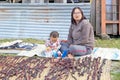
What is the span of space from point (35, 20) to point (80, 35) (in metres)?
3.26

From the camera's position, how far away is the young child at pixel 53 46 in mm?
5953

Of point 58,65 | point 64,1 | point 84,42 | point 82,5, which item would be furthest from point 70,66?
point 64,1

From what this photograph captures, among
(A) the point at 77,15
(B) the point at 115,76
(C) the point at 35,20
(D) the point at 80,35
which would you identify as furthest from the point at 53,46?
(C) the point at 35,20

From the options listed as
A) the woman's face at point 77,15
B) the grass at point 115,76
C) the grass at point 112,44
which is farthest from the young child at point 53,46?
the grass at point 115,76

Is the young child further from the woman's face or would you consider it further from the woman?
the woman's face

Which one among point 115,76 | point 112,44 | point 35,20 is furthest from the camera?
point 35,20

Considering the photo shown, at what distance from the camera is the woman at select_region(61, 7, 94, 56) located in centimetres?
585

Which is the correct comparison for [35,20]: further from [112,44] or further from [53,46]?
[53,46]

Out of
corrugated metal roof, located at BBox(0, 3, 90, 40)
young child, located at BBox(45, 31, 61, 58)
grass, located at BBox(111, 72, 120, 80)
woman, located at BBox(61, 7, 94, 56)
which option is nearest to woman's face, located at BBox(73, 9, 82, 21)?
woman, located at BBox(61, 7, 94, 56)

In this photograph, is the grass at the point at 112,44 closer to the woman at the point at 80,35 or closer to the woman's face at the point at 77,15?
the woman at the point at 80,35

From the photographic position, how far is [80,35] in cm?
596

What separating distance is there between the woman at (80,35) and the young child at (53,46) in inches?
6.2

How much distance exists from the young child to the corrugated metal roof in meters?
2.62

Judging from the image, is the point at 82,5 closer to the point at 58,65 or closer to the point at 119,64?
the point at 119,64
